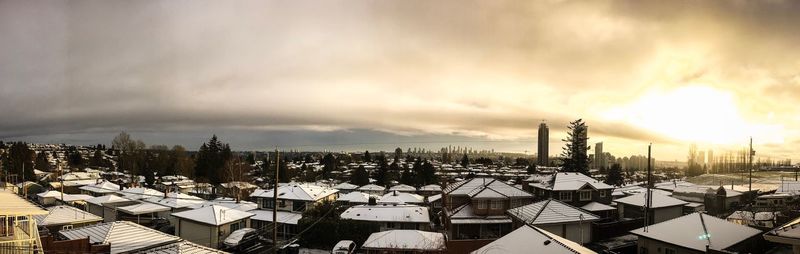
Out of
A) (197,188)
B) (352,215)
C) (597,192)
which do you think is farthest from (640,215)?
(197,188)

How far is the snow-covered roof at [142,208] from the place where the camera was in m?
36.1

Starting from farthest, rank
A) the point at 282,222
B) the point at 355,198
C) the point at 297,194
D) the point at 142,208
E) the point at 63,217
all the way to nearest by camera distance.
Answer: the point at 355,198 < the point at 297,194 < the point at 142,208 < the point at 282,222 < the point at 63,217

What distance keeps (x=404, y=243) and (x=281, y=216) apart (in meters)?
16.8

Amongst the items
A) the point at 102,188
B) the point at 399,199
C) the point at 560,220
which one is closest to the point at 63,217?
the point at 399,199

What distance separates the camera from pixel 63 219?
29047 mm

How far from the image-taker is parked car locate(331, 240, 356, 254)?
2531cm

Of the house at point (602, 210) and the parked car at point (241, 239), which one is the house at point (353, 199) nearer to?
the parked car at point (241, 239)

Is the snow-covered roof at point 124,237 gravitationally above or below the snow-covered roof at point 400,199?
above

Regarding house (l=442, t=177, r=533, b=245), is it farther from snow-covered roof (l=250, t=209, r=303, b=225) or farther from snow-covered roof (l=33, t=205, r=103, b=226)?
snow-covered roof (l=33, t=205, r=103, b=226)

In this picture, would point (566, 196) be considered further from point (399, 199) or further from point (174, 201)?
point (174, 201)

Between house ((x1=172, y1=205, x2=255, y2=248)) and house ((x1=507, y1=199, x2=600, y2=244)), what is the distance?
19.3m

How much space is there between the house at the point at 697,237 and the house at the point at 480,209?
9681 mm

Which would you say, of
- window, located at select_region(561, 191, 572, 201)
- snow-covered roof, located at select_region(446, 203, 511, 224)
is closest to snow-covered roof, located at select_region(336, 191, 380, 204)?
snow-covered roof, located at select_region(446, 203, 511, 224)

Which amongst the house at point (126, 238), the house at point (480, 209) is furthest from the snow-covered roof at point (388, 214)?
the house at point (126, 238)
